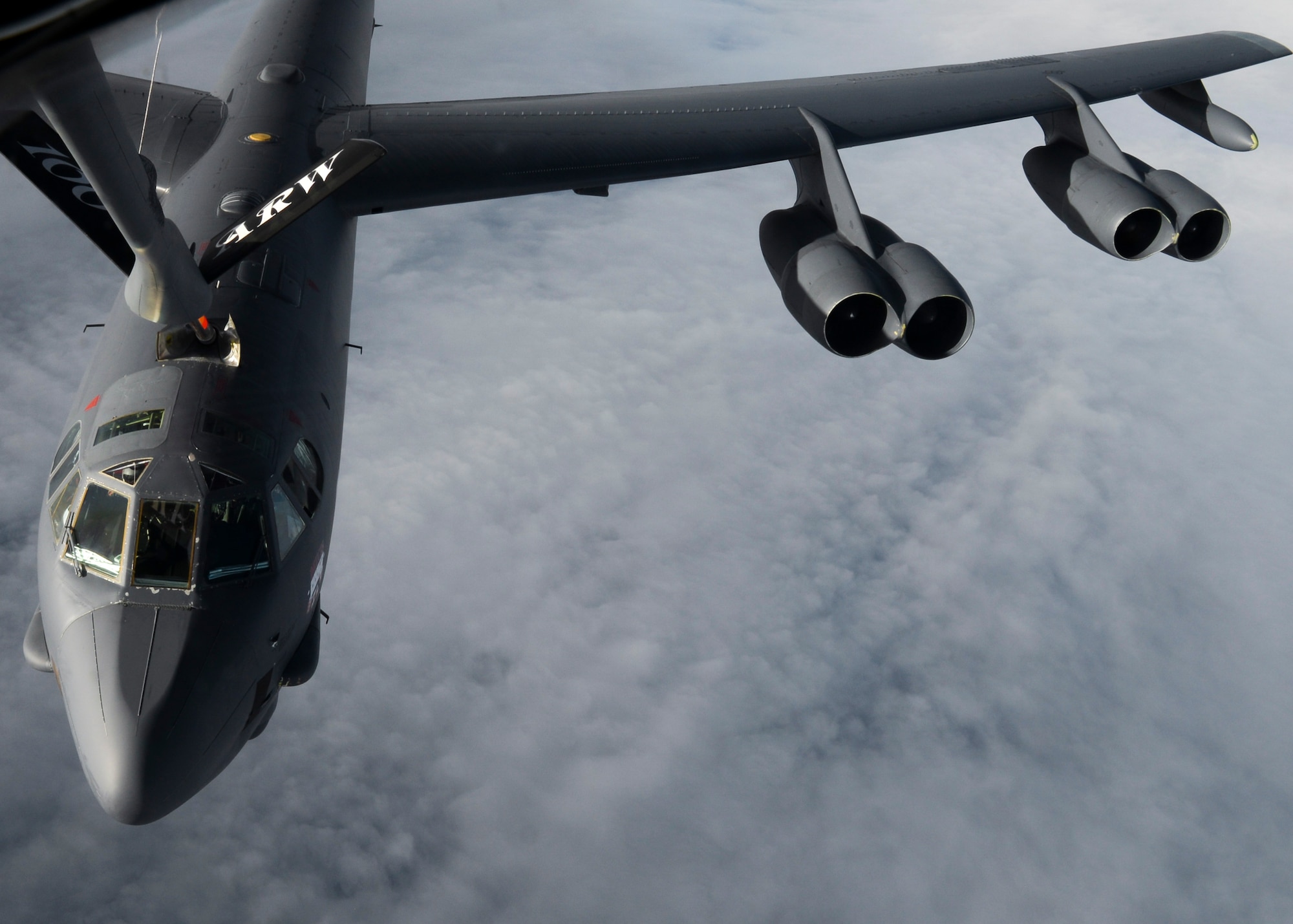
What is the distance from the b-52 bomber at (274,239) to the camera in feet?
22.8

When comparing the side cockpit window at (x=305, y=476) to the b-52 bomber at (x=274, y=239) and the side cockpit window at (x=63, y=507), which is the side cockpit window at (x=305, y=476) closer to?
the b-52 bomber at (x=274, y=239)

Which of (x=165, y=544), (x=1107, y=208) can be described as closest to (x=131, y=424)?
(x=165, y=544)

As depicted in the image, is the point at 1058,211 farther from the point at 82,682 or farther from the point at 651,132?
the point at 82,682

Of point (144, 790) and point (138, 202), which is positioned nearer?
point (138, 202)

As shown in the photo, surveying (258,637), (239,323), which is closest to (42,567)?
(258,637)

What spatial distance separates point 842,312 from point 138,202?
10.2 m

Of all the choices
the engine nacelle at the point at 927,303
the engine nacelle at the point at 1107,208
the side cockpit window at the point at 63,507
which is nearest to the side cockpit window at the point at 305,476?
the side cockpit window at the point at 63,507

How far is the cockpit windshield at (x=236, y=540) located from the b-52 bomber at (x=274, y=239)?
22 mm

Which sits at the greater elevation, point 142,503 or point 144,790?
point 142,503

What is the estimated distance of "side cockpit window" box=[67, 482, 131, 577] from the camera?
8.65 metres

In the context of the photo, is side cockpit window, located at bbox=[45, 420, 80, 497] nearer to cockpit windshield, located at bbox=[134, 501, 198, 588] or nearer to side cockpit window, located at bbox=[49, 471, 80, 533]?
side cockpit window, located at bbox=[49, 471, 80, 533]

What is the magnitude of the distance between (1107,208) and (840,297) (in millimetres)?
5690

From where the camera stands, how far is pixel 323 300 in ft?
39.8

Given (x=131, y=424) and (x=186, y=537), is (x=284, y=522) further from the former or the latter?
(x=131, y=424)
